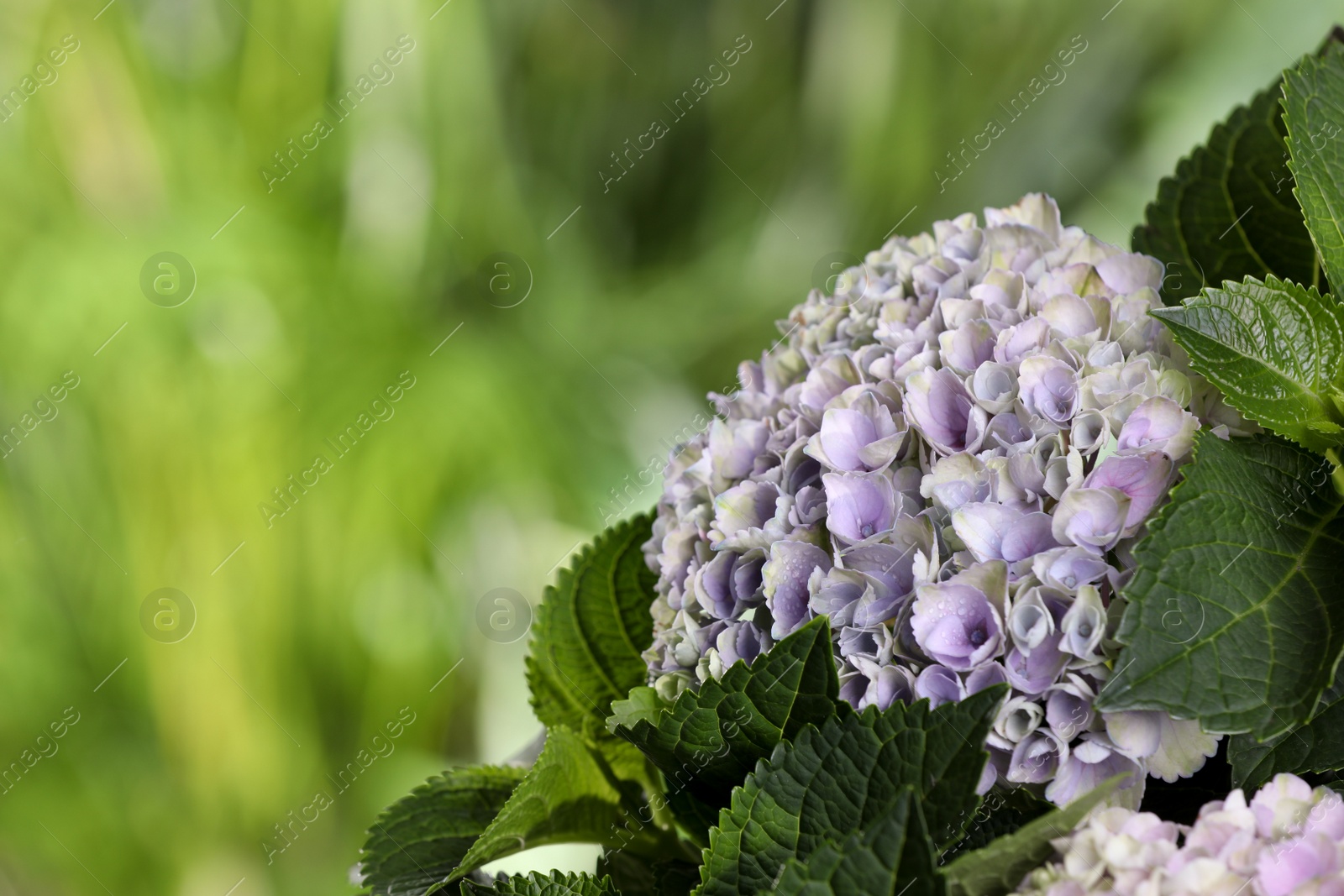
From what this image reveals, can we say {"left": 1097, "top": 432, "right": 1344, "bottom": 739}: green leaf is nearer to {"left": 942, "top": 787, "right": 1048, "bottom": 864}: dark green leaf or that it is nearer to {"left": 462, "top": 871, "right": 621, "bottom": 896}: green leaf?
{"left": 942, "top": 787, "right": 1048, "bottom": 864}: dark green leaf

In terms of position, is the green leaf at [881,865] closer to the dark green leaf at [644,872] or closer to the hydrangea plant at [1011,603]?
the hydrangea plant at [1011,603]

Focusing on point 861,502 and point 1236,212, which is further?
point 1236,212

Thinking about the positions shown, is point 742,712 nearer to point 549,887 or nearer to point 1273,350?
point 549,887

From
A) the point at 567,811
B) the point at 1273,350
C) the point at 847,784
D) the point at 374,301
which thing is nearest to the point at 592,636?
the point at 567,811

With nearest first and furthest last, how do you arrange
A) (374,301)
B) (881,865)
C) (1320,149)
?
(881,865)
(1320,149)
(374,301)

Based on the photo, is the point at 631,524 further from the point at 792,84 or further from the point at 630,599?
the point at 792,84

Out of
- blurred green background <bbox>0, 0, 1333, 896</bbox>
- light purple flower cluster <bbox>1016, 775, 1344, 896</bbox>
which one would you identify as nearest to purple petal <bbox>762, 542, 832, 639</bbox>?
light purple flower cluster <bbox>1016, 775, 1344, 896</bbox>
